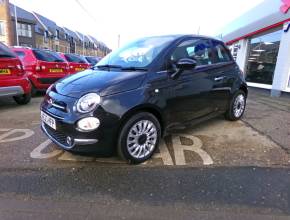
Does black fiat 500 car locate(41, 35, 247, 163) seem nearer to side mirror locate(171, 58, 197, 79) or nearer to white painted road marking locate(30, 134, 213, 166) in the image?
side mirror locate(171, 58, 197, 79)

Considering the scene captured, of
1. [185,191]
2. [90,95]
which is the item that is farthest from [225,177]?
[90,95]

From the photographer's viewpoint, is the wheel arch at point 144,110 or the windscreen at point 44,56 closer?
the wheel arch at point 144,110

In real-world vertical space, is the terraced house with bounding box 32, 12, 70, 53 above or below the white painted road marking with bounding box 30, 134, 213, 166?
above

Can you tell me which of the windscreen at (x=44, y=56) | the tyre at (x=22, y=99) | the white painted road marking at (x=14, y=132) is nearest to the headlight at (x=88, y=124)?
the white painted road marking at (x=14, y=132)

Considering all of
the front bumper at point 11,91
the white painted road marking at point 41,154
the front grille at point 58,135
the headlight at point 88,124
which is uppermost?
the headlight at point 88,124

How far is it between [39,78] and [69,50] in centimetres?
5643

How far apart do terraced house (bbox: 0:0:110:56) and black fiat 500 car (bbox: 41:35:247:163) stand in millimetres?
27610

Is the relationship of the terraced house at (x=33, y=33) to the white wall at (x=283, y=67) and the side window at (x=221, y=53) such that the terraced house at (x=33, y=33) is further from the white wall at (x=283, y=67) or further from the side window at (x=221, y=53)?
the side window at (x=221, y=53)

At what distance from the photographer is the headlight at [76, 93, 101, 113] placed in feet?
9.55

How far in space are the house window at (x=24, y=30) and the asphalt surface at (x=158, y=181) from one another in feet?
135

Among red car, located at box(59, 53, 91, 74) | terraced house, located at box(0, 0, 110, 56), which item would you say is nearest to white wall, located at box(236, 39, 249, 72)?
red car, located at box(59, 53, 91, 74)

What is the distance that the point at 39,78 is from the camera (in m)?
8.05

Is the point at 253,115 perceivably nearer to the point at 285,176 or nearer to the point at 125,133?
the point at 285,176

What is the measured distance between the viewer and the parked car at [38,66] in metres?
7.93
